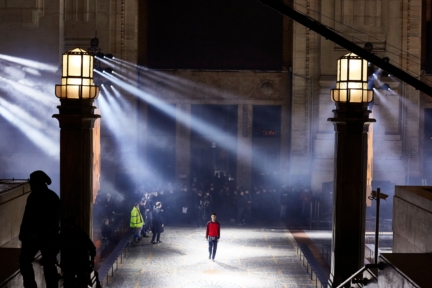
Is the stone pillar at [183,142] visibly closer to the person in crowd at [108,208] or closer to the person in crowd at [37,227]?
the person in crowd at [108,208]

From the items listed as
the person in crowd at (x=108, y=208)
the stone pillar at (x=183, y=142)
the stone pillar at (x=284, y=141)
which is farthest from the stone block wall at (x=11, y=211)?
A: the stone pillar at (x=284, y=141)

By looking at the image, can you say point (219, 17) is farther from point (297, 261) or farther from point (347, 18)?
point (297, 261)

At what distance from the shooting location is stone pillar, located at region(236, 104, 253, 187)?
1309 inches

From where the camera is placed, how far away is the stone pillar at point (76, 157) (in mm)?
14375

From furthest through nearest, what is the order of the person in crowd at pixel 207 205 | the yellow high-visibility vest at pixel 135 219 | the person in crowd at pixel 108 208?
the person in crowd at pixel 207 205 < the person in crowd at pixel 108 208 < the yellow high-visibility vest at pixel 135 219

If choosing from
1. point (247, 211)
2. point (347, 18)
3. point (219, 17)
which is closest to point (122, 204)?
point (247, 211)

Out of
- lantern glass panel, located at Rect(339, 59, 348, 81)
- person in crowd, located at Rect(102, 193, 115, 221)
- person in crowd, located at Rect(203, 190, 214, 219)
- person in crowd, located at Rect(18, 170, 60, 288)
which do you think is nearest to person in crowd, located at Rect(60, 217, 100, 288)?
person in crowd, located at Rect(18, 170, 60, 288)

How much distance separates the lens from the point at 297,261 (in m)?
21.7

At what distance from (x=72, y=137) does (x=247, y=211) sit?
585 inches

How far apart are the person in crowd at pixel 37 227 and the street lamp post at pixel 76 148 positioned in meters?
3.66

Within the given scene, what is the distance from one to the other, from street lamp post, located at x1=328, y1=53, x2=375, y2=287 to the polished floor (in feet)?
13.2

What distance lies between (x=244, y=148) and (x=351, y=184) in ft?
60.1

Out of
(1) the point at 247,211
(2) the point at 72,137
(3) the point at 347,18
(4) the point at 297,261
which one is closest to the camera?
(2) the point at 72,137

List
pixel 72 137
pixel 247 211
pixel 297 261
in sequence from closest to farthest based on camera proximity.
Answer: pixel 72 137, pixel 297 261, pixel 247 211
